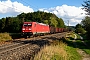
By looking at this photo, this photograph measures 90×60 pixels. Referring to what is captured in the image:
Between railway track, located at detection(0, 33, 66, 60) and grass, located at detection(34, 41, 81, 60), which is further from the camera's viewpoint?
railway track, located at detection(0, 33, 66, 60)

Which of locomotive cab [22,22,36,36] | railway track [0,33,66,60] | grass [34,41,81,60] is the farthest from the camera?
locomotive cab [22,22,36,36]

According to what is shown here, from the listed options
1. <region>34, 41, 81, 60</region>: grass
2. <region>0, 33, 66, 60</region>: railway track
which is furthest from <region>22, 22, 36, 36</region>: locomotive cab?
<region>34, 41, 81, 60</region>: grass

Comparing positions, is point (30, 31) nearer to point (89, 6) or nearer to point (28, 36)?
point (28, 36)

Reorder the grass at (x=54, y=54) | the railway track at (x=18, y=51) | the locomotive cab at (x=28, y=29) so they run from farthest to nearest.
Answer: the locomotive cab at (x=28, y=29)
the railway track at (x=18, y=51)
the grass at (x=54, y=54)

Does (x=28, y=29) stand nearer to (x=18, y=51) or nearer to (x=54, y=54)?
(x=18, y=51)

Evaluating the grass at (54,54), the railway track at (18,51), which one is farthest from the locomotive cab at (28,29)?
the grass at (54,54)

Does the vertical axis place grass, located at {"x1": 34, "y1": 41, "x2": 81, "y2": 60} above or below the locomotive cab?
below

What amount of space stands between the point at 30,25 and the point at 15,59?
96.4ft

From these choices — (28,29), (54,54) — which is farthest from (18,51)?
(28,29)

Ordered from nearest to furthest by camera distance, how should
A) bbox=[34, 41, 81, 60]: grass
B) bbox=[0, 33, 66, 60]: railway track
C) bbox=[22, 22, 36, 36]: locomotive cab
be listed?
bbox=[34, 41, 81, 60]: grass, bbox=[0, 33, 66, 60]: railway track, bbox=[22, 22, 36, 36]: locomotive cab

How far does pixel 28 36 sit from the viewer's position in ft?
147

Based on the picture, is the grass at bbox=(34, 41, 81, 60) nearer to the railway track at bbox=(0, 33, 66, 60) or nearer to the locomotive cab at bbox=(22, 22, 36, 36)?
the railway track at bbox=(0, 33, 66, 60)

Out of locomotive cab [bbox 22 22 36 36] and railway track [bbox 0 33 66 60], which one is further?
locomotive cab [bbox 22 22 36 36]

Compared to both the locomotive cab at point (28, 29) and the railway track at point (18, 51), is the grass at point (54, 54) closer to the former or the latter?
the railway track at point (18, 51)
